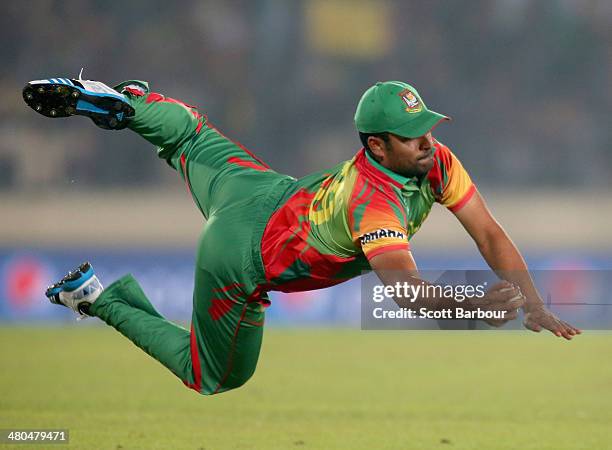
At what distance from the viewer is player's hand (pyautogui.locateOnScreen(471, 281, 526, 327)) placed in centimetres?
387

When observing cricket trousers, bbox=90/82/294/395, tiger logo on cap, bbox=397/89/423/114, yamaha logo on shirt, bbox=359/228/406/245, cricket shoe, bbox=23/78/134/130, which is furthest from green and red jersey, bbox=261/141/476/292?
cricket shoe, bbox=23/78/134/130

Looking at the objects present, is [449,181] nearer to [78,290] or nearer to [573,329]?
[573,329]

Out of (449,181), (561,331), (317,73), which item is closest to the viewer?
(561,331)

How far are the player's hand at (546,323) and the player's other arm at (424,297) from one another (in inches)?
12.1

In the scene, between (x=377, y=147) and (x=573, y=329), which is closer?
(x=573, y=329)

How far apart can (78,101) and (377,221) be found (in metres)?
1.82

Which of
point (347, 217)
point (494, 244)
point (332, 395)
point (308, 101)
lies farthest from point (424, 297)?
point (308, 101)

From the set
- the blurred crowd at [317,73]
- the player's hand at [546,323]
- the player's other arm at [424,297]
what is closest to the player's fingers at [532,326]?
the player's hand at [546,323]

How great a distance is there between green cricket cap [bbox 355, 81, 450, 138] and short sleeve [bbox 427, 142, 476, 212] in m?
0.38

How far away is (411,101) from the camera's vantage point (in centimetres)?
426

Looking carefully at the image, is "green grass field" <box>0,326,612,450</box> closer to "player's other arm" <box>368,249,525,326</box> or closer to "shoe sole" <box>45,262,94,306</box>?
"shoe sole" <box>45,262,94,306</box>

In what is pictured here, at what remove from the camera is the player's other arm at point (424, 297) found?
153 inches

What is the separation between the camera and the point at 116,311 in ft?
17.2

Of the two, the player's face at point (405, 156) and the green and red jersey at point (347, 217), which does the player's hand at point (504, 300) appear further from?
the player's face at point (405, 156)
